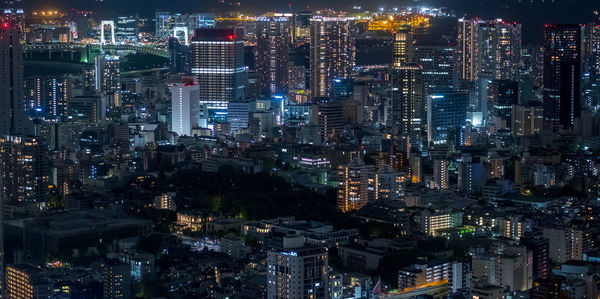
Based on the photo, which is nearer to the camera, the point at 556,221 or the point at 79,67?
the point at 556,221

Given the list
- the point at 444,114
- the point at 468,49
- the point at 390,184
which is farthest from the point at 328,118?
the point at 390,184

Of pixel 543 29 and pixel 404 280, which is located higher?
pixel 543 29

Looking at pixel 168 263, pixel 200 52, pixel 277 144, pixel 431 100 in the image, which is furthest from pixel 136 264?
pixel 200 52

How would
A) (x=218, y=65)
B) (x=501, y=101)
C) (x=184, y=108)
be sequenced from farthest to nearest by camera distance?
(x=218, y=65) < (x=501, y=101) < (x=184, y=108)

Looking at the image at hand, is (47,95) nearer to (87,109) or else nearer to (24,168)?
(87,109)

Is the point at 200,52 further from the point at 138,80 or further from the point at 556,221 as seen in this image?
the point at 556,221

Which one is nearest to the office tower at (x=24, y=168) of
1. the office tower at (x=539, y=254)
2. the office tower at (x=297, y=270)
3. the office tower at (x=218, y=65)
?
the office tower at (x=539, y=254)

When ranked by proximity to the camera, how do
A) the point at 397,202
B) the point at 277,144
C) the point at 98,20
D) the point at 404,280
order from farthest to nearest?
1. the point at 98,20
2. the point at 277,144
3. the point at 397,202
4. the point at 404,280

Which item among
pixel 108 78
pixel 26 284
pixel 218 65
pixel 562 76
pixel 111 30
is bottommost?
pixel 26 284
